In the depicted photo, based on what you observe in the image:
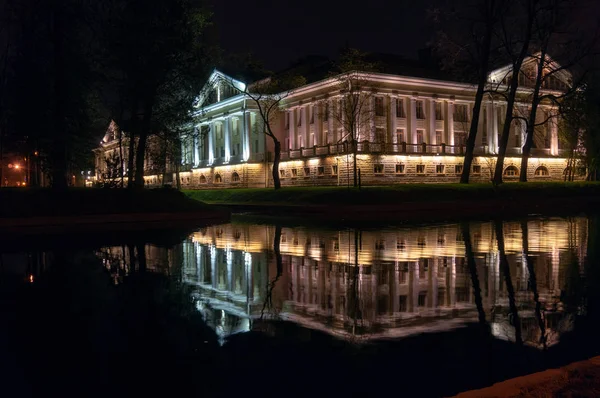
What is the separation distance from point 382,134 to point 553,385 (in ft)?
188

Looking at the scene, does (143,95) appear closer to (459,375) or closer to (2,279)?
(2,279)

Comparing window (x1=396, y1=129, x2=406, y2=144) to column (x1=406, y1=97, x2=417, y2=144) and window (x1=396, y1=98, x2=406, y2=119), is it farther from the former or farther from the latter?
window (x1=396, y1=98, x2=406, y2=119)

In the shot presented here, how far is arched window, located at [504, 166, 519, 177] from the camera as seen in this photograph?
68875 mm

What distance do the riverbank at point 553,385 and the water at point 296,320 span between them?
0.50 m

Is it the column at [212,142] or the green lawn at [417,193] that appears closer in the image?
the green lawn at [417,193]

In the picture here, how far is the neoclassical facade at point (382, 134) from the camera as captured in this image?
58.1 meters

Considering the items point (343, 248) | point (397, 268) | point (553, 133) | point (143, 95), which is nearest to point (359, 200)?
point (143, 95)

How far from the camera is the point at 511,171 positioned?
229 ft

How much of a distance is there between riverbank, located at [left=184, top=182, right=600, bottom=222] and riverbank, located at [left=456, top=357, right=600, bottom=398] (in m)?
27.1

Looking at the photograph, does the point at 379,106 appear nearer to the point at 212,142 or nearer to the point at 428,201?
the point at 428,201

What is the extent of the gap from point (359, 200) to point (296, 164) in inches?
1102

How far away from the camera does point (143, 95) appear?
31641 millimetres

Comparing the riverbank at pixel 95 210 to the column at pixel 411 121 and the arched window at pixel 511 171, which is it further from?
the arched window at pixel 511 171

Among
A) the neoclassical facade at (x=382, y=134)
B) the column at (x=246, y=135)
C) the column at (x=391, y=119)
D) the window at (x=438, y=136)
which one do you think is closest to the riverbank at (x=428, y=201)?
the neoclassical facade at (x=382, y=134)
